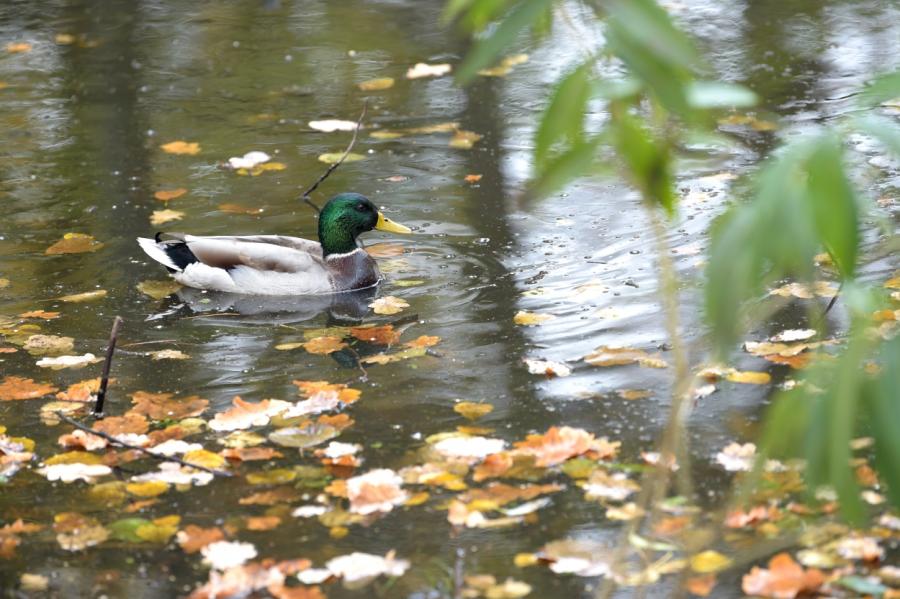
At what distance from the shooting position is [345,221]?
7316mm

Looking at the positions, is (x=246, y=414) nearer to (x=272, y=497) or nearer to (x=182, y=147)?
(x=272, y=497)

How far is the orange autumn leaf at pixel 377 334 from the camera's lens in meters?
6.11

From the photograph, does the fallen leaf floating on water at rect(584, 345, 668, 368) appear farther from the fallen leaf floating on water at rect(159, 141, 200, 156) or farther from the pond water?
the fallen leaf floating on water at rect(159, 141, 200, 156)

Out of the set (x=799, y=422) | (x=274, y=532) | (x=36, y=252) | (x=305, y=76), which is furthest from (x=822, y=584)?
(x=305, y=76)

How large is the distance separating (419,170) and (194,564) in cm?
479

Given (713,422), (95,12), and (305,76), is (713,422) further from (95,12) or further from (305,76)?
(95,12)

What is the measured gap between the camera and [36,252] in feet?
24.1

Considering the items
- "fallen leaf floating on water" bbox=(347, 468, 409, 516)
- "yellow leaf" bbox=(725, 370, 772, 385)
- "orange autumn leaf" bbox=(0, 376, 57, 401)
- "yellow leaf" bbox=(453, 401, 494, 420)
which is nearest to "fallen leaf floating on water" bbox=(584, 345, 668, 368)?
"yellow leaf" bbox=(725, 370, 772, 385)

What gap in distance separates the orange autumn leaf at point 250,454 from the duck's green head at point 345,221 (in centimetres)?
268

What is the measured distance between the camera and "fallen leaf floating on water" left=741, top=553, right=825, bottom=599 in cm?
349

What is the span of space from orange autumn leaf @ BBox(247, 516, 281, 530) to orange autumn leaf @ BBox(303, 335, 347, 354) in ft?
6.02

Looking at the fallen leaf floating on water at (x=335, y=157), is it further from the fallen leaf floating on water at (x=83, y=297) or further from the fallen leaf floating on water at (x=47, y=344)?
the fallen leaf floating on water at (x=47, y=344)

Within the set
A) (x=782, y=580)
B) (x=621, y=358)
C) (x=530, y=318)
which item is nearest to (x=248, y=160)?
(x=530, y=318)

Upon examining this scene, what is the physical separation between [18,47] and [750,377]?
8.62m
